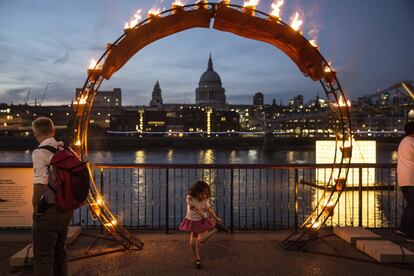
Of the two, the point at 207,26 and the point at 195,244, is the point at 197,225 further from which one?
the point at 207,26

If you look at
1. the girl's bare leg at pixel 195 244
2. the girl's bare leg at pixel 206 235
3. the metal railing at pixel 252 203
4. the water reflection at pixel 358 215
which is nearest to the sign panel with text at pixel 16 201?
the metal railing at pixel 252 203

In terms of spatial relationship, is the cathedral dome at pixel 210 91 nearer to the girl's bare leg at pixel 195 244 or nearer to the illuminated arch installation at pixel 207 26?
the illuminated arch installation at pixel 207 26

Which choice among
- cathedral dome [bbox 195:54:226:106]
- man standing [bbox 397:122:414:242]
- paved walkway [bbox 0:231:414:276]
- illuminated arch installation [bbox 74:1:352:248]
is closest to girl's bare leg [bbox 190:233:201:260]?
paved walkway [bbox 0:231:414:276]

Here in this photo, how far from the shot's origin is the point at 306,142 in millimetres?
113438

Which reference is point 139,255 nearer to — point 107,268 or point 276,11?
point 107,268

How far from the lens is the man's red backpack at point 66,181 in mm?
4941

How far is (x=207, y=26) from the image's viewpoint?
26.7 ft

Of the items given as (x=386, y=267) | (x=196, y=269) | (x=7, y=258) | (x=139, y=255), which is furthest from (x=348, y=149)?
(x=7, y=258)

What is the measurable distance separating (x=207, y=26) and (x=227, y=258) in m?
3.98

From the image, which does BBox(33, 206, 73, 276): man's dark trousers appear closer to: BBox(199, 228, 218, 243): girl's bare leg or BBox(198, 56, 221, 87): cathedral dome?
BBox(199, 228, 218, 243): girl's bare leg

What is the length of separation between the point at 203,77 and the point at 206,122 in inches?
1561

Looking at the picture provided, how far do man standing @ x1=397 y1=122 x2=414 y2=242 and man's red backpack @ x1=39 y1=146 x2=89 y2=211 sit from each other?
18.3ft

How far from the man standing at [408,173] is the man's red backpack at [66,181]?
5.58 m

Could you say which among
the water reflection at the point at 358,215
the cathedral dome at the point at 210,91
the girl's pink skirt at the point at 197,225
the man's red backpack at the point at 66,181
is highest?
the cathedral dome at the point at 210,91
